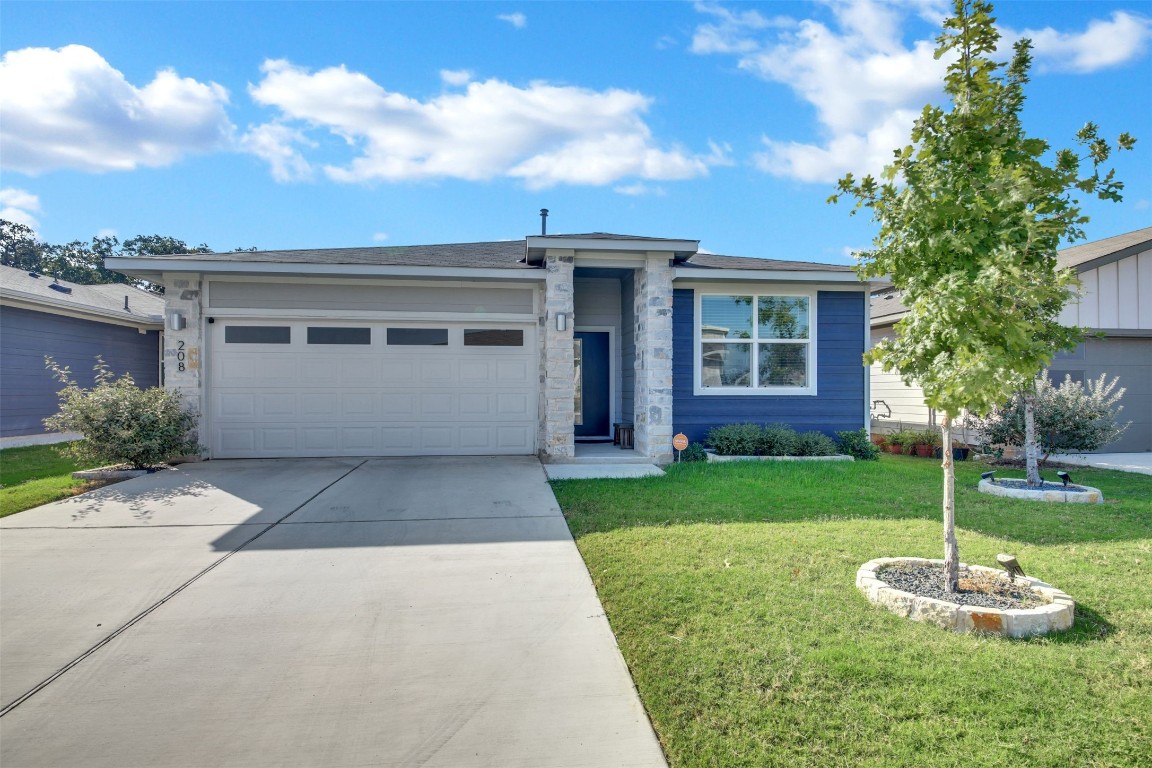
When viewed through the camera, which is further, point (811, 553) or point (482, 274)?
point (482, 274)

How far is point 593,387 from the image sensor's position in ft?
36.9

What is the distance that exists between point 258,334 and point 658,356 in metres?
6.13

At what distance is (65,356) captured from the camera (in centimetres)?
1227

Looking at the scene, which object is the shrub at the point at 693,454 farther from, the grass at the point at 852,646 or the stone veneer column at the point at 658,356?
the grass at the point at 852,646

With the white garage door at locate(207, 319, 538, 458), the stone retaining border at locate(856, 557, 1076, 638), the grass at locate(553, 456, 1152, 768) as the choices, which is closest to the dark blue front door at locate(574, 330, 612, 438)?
the white garage door at locate(207, 319, 538, 458)

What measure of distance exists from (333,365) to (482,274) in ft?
9.02

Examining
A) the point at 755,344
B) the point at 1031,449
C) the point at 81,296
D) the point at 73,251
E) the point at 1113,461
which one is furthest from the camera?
the point at 73,251

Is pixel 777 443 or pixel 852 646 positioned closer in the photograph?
pixel 852 646

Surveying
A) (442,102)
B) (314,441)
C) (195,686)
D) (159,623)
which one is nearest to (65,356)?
(314,441)

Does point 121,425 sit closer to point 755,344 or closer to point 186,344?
point 186,344

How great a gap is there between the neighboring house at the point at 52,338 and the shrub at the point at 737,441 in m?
12.4

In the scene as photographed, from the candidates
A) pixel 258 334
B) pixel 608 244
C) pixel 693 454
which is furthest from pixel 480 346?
pixel 693 454

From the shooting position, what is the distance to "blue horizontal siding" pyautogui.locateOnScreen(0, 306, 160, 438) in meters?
11.1

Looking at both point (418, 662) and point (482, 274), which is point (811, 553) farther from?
point (482, 274)
